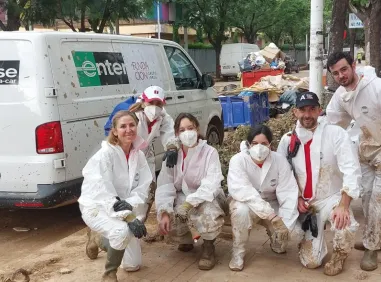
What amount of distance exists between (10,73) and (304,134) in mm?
2763

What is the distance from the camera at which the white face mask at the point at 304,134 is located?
4090 millimetres

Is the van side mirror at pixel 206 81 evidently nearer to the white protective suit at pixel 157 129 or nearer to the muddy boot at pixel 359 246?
the white protective suit at pixel 157 129

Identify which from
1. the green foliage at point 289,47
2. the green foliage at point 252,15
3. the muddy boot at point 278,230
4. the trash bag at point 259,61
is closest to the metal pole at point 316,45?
the muddy boot at point 278,230

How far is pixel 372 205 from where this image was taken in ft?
13.8

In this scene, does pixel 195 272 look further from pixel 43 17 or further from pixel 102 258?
pixel 43 17

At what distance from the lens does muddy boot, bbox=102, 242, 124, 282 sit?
3655mm

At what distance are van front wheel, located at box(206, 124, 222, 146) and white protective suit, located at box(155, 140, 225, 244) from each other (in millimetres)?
3555

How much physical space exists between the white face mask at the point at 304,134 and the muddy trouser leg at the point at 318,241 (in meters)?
0.49

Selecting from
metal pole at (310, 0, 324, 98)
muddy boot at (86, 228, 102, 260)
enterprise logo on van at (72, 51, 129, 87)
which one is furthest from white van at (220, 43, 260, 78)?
muddy boot at (86, 228, 102, 260)

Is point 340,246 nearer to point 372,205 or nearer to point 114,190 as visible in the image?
point 372,205

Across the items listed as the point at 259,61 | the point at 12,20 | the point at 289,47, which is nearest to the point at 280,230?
the point at 12,20

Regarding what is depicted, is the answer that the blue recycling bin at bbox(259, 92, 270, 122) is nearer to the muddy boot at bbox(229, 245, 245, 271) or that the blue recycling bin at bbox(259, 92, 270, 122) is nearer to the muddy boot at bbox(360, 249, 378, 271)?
the muddy boot at bbox(360, 249, 378, 271)

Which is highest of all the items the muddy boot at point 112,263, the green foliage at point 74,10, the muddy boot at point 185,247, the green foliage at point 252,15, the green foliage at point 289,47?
the green foliage at point 252,15

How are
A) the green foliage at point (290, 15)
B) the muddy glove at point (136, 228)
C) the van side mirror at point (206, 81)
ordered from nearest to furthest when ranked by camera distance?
the muddy glove at point (136, 228)
the van side mirror at point (206, 81)
the green foliage at point (290, 15)
